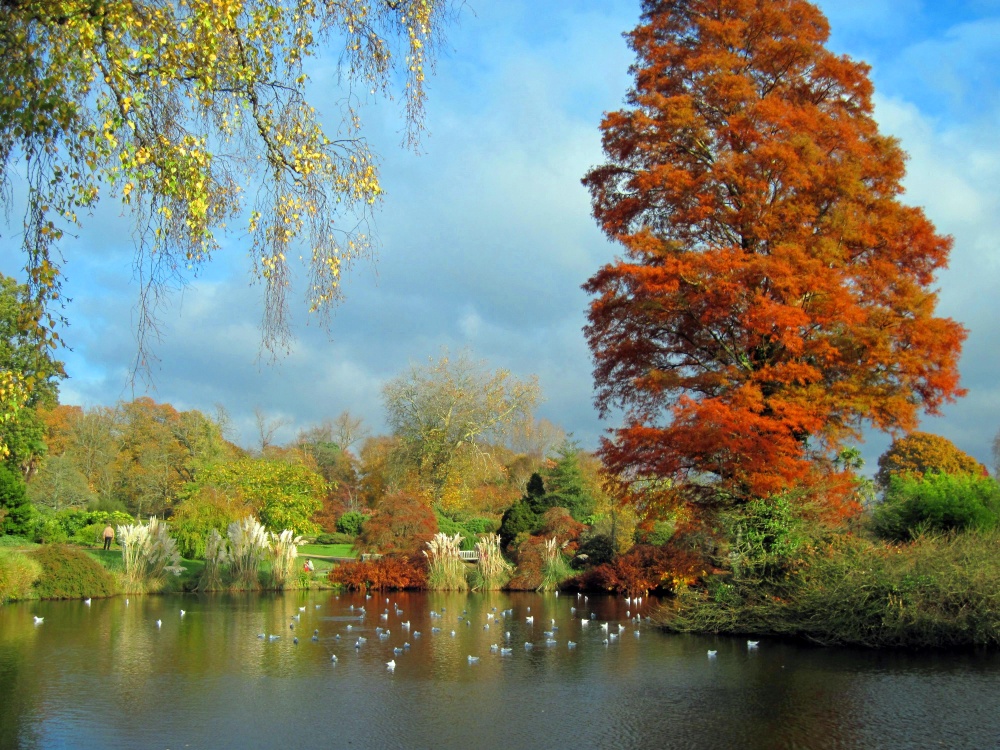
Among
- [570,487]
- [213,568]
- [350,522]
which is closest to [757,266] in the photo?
[213,568]

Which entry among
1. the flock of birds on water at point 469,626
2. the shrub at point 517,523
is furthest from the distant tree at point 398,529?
the flock of birds on water at point 469,626

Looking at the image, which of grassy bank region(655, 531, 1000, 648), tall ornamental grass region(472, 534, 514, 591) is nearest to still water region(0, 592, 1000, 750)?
grassy bank region(655, 531, 1000, 648)

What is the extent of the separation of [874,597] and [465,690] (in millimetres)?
5855

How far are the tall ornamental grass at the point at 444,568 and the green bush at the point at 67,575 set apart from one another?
7.85 m

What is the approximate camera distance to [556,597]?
20.4m

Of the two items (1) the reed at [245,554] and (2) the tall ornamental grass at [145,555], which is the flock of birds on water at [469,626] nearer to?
(2) the tall ornamental grass at [145,555]

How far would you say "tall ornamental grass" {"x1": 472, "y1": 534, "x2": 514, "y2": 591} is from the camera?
21.8m

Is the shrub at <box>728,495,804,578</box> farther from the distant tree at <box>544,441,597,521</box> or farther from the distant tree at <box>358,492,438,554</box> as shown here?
the distant tree at <box>544,441,597,521</box>

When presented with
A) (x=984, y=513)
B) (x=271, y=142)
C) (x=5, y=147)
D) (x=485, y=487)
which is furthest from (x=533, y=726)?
(x=485, y=487)

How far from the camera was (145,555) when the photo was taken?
19.5 metres

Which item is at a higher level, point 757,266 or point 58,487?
point 757,266

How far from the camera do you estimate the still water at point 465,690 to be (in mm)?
6641

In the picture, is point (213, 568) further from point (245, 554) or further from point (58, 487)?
point (58, 487)

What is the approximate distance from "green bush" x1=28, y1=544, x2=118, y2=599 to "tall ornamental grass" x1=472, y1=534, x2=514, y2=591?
29.9 ft
